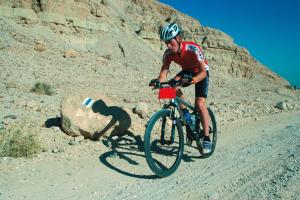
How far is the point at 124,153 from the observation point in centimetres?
638

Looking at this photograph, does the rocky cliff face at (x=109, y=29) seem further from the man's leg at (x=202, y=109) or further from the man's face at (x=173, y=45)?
the man's face at (x=173, y=45)

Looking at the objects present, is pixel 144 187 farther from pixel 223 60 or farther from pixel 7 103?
pixel 223 60

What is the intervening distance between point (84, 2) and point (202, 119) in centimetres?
2549

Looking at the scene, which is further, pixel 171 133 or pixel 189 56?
pixel 189 56

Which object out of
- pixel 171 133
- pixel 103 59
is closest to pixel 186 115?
pixel 171 133

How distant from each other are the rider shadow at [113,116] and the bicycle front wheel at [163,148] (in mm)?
673

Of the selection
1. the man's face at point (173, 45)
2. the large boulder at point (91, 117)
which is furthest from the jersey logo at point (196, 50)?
the large boulder at point (91, 117)

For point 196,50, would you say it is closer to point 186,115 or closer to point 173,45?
point 173,45

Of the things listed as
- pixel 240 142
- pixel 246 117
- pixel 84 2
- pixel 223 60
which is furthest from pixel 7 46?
pixel 223 60

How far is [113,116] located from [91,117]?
1.49ft

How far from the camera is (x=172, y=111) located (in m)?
5.44

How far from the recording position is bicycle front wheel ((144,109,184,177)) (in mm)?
5039

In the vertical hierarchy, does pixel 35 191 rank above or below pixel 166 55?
below

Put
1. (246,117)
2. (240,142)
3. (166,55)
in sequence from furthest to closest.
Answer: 1. (246,117)
2. (240,142)
3. (166,55)
